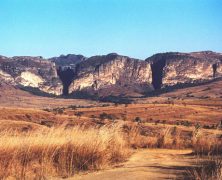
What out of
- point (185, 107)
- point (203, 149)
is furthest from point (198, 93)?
point (203, 149)

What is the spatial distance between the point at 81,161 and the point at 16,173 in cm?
182

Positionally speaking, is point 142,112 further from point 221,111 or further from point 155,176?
point 155,176

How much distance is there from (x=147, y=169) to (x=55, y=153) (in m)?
2.70

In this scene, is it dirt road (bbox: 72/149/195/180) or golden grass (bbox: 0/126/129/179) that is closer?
dirt road (bbox: 72/149/195/180)

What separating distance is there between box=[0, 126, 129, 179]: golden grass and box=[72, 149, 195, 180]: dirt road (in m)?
0.60

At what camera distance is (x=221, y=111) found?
10038 cm

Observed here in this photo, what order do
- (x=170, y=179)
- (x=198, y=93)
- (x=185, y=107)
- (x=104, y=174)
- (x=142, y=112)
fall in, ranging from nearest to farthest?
(x=170, y=179) < (x=104, y=174) < (x=142, y=112) < (x=185, y=107) < (x=198, y=93)

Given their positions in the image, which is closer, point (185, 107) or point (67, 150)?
point (67, 150)

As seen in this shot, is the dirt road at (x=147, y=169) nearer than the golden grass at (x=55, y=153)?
Yes

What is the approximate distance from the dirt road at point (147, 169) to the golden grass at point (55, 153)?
60 centimetres

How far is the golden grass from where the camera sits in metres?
11.8

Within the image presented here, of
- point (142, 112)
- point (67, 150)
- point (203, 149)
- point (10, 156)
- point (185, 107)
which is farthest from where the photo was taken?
point (185, 107)

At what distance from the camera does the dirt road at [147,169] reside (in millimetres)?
10511

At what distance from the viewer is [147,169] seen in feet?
37.5
